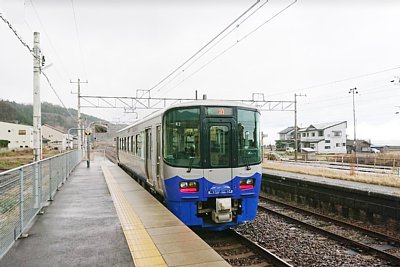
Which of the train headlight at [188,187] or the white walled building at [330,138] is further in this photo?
the white walled building at [330,138]

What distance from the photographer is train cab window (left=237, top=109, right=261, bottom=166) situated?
26.4ft

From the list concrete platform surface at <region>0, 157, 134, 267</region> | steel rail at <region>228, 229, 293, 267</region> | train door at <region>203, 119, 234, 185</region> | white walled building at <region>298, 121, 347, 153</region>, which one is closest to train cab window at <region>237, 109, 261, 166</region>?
train door at <region>203, 119, 234, 185</region>

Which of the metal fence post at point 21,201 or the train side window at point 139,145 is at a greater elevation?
the train side window at point 139,145

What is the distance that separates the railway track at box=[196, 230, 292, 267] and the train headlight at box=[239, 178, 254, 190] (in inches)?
42.4

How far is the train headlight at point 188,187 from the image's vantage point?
24.9 ft

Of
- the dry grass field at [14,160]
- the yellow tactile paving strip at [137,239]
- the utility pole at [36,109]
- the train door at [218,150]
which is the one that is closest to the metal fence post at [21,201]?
the yellow tactile paving strip at [137,239]

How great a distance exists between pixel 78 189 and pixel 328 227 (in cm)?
779

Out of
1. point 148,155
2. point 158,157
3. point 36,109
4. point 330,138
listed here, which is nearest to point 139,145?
point 148,155

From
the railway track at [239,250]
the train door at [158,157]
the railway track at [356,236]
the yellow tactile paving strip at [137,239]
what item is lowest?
the railway track at [356,236]

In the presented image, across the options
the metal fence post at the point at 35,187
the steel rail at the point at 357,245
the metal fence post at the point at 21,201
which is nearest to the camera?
the metal fence post at the point at 21,201

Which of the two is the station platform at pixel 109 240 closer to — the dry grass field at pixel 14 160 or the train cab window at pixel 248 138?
the train cab window at pixel 248 138

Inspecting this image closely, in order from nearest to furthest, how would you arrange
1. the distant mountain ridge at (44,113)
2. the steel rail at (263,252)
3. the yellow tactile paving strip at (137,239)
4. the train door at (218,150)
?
1. the yellow tactile paving strip at (137,239)
2. the steel rail at (263,252)
3. the train door at (218,150)
4. the distant mountain ridge at (44,113)

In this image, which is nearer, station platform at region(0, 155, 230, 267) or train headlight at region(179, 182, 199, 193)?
station platform at region(0, 155, 230, 267)

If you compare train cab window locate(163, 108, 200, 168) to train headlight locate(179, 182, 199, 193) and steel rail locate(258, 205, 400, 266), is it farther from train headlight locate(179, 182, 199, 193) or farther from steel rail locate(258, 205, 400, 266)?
steel rail locate(258, 205, 400, 266)
